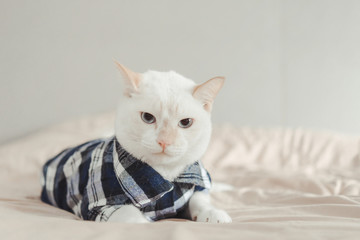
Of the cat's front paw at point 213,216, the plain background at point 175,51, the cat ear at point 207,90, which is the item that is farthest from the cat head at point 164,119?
the plain background at point 175,51

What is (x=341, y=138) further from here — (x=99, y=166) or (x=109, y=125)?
(x=99, y=166)

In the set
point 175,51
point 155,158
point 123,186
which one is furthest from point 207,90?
point 175,51

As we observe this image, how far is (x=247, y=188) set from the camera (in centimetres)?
138

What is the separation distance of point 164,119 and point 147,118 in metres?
0.05

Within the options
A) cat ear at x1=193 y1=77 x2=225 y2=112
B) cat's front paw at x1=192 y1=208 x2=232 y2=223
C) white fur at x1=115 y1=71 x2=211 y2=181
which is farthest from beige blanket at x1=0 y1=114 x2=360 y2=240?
cat ear at x1=193 y1=77 x2=225 y2=112

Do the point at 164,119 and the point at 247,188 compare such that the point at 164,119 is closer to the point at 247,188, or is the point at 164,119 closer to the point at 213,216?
the point at 213,216

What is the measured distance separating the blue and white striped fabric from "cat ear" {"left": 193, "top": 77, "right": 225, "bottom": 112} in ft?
0.59

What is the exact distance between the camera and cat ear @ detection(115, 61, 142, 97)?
895 millimetres

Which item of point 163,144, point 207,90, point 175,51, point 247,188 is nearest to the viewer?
point 163,144

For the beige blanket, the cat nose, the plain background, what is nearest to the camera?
the beige blanket

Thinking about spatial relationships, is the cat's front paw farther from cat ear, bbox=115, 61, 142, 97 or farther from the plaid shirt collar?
cat ear, bbox=115, 61, 142, 97

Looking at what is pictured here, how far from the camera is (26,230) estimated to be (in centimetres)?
69

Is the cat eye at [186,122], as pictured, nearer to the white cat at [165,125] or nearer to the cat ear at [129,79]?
the white cat at [165,125]

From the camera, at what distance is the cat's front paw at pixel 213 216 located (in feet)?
2.74
